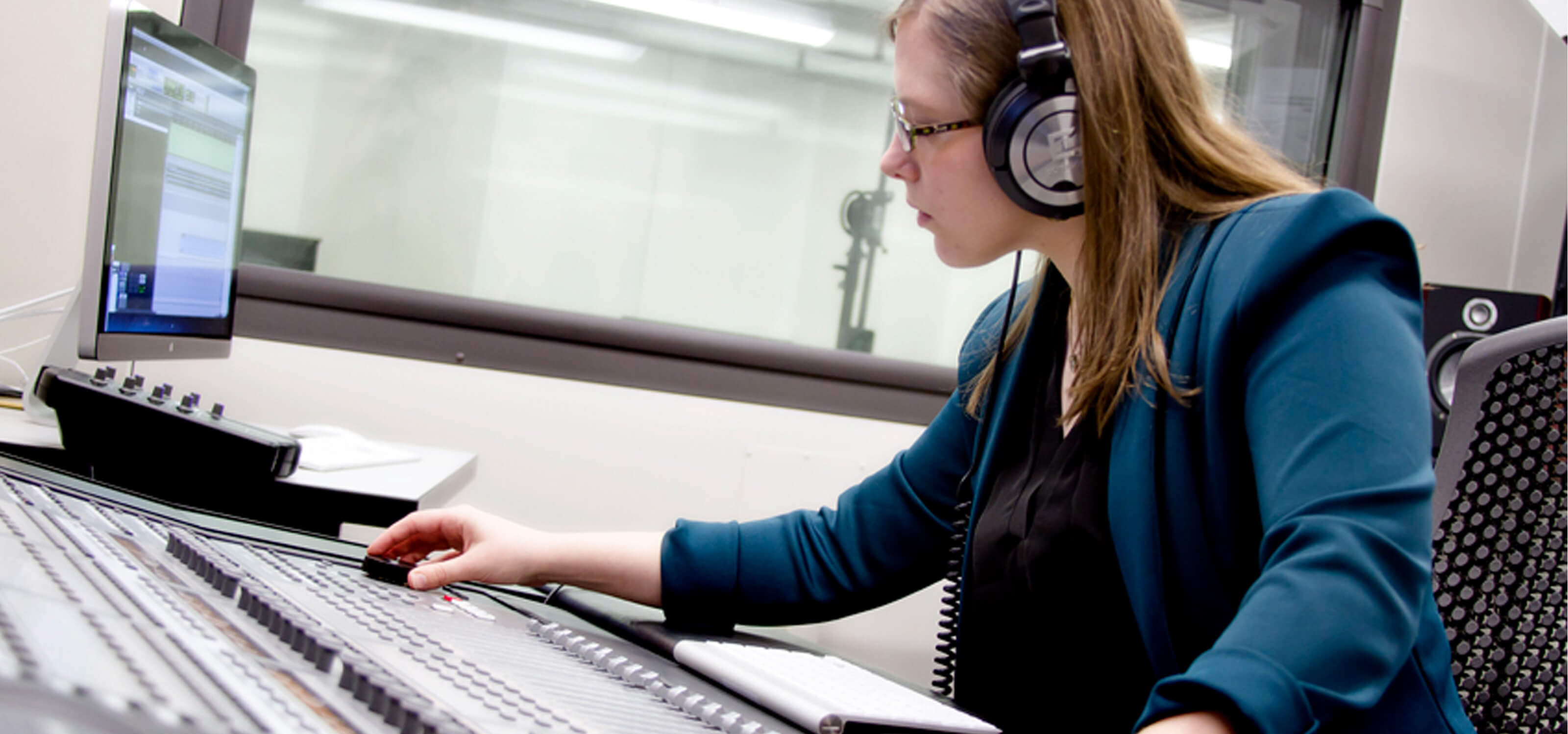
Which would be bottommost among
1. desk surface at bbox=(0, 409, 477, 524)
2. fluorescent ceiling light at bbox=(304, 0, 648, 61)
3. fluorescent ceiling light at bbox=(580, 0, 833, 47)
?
desk surface at bbox=(0, 409, 477, 524)

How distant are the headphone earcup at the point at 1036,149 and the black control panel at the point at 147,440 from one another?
742 mm

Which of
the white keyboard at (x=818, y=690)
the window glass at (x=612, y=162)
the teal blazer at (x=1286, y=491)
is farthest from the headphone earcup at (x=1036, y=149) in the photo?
the window glass at (x=612, y=162)

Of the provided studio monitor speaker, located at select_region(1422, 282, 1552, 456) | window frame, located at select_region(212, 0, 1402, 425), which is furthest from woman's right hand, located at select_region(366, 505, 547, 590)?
studio monitor speaker, located at select_region(1422, 282, 1552, 456)

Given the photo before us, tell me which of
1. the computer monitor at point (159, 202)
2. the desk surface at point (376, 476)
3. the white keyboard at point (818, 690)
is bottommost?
the desk surface at point (376, 476)

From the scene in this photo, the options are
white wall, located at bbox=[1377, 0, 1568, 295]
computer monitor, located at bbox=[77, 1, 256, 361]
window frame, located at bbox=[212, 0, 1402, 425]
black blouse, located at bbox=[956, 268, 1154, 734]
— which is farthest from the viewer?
white wall, located at bbox=[1377, 0, 1568, 295]

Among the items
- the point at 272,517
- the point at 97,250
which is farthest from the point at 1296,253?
the point at 97,250

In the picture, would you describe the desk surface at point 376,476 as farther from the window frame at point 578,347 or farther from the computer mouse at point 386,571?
the window frame at point 578,347

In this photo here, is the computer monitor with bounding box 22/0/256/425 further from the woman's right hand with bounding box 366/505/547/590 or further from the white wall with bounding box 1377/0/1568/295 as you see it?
the white wall with bounding box 1377/0/1568/295

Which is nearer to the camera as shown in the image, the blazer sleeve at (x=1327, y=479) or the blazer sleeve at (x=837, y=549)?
the blazer sleeve at (x=1327, y=479)

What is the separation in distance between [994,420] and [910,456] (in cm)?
13

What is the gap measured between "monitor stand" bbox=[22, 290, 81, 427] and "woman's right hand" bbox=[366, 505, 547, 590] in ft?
2.25

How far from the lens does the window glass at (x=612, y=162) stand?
7.43 feet

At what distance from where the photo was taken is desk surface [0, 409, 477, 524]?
3.78ft

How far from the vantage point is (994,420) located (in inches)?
38.1
